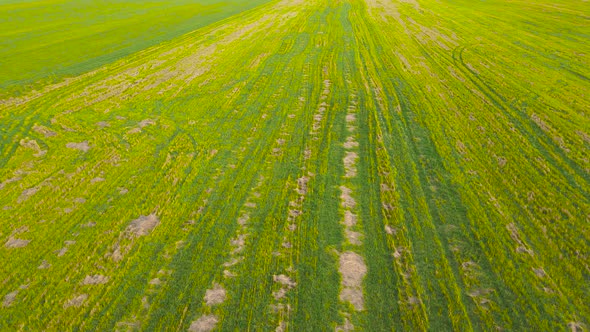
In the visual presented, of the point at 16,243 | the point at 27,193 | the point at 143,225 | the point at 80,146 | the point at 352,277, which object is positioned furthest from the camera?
the point at 80,146

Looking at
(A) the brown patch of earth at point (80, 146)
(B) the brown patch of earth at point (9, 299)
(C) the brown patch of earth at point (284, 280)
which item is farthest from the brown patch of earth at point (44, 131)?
(C) the brown patch of earth at point (284, 280)

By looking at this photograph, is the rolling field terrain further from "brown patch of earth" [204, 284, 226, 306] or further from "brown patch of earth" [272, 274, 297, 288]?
"brown patch of earth" [272, 274, 297, 288]

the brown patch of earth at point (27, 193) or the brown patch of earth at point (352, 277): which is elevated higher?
the brown patch of earth at point (27, 193)

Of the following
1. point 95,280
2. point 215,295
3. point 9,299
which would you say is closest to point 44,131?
point 9,299

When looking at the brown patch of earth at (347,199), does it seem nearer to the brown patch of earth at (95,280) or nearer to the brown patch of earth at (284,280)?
the brown patch of earth at (284,280)

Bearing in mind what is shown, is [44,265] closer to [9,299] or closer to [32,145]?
[9,299]

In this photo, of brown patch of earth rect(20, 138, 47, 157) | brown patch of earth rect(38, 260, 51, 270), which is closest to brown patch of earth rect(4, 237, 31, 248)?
brown patch of earth rect(38, 260, 51, 270)

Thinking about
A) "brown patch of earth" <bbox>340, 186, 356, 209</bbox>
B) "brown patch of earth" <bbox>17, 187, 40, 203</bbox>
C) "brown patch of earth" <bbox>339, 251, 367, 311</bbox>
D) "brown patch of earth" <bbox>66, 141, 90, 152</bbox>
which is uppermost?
"brown patch of earth" <bbox>66, 141, 90, 152</bbox>

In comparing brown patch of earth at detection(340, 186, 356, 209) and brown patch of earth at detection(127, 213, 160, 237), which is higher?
brown patch of earth at detection(127, 213, 160, 237)

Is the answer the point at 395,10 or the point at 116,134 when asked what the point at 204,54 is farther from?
the point at 395,10
